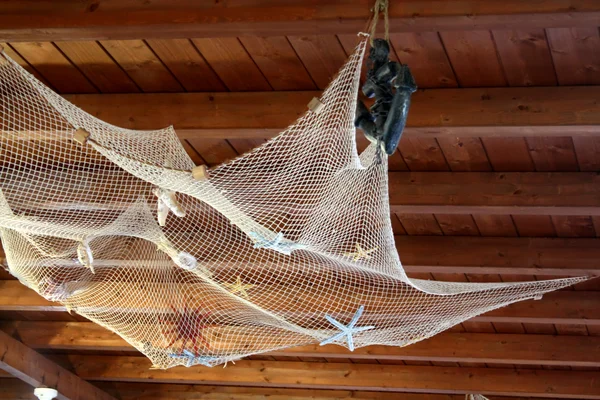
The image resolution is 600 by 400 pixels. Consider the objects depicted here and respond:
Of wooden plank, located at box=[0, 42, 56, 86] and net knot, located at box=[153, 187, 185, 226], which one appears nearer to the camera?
net knot, located at box=[153, 187, 185, 226]

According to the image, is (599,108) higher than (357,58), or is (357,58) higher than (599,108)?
(599,108)

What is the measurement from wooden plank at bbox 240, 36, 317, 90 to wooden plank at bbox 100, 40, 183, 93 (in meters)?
0.32

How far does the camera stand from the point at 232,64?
289 centimetres

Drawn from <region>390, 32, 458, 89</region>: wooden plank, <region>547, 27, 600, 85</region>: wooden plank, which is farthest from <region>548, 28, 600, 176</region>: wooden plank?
<region>390, 32, 458, 89</region>: wooden plank

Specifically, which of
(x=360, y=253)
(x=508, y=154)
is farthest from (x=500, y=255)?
(x=360, y=253)

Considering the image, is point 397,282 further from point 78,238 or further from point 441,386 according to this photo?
point 441,386

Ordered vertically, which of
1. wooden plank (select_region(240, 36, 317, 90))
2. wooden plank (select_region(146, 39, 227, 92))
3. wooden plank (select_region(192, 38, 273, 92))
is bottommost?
wooden plank (select_region(240, 36, 317, 90))

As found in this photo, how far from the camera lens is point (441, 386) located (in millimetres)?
5406

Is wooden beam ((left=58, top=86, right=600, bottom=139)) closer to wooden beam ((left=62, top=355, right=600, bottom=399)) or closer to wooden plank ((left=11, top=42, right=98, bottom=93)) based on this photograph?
wooden plank ((left=11, top=42, right=98, bottom=93))

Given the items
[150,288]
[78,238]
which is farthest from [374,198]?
[150,288]

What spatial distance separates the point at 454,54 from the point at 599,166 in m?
0.85

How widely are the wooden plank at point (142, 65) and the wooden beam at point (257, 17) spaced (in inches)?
12.7

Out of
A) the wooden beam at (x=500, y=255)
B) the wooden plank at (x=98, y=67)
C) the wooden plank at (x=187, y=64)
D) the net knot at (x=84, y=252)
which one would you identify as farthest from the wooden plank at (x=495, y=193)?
the net knot at (x=84, y=252)

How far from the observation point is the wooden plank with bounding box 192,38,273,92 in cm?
280
